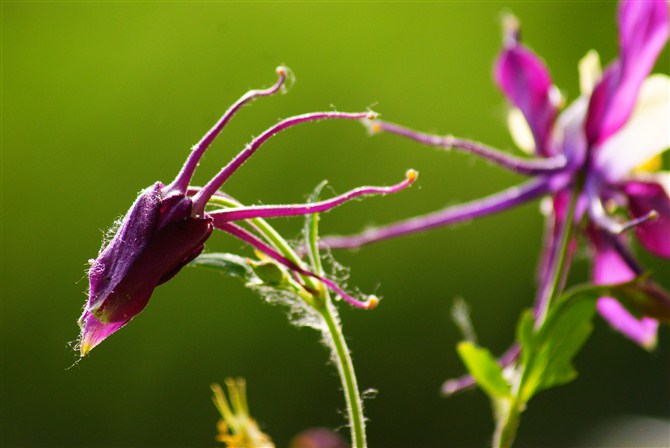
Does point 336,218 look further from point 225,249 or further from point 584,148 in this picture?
point 584,148

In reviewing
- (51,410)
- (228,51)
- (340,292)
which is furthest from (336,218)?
(340,292)

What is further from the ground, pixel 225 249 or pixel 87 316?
pixel 225 249

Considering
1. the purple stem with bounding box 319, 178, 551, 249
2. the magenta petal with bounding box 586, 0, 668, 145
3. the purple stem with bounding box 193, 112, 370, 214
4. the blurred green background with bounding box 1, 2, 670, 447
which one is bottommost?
the purple stem with bounding box 193, 112, 370, 214

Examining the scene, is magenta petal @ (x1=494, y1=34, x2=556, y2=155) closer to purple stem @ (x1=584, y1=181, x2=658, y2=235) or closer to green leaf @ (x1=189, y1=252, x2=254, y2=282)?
purple stem @ (x1=584, y1=181, x2=658, y2=235)

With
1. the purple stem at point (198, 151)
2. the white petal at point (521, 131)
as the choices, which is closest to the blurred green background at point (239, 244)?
the white petal at point (521, 131)

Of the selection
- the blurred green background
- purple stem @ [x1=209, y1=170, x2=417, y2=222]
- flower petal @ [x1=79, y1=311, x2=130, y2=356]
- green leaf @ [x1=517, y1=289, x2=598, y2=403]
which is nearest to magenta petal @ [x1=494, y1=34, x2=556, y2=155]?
green leaf @ [x1=517, y1=289, x2=598, y2=403]
